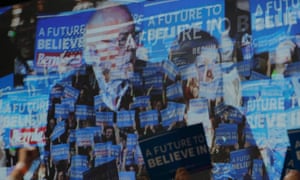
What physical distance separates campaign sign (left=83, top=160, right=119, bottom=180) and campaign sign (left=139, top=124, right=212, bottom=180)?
833mm

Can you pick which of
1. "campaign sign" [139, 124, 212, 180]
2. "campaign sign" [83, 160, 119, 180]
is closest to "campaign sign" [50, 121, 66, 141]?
"campaign sign" [83, 160, 119, 180]

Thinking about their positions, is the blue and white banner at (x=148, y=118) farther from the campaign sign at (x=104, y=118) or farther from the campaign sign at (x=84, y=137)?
the campaign sign at (x=84, y=137)

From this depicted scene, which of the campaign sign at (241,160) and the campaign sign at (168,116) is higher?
the campaign sign at (168,116)

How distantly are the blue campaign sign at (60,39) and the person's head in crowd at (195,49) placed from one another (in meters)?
0.62

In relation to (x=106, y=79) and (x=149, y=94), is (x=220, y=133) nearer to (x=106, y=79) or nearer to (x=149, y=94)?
(x=149, y=94)

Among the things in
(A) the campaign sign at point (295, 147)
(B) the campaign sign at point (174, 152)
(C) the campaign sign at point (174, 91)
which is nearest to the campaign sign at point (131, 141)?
(C) the campaign sign at point (174, 91)

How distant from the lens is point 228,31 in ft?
9.93

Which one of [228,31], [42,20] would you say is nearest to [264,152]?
[228,31]

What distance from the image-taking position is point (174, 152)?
2342 millimetres

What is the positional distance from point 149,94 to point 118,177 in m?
0.48

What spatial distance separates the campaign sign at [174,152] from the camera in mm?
2326

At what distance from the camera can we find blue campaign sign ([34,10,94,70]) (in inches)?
136

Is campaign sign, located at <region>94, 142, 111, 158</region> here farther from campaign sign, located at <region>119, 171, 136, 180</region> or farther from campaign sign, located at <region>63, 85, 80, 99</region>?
campaign sign, located at <region>63, 85, 80, 99</region>

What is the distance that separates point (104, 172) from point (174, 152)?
939mm
